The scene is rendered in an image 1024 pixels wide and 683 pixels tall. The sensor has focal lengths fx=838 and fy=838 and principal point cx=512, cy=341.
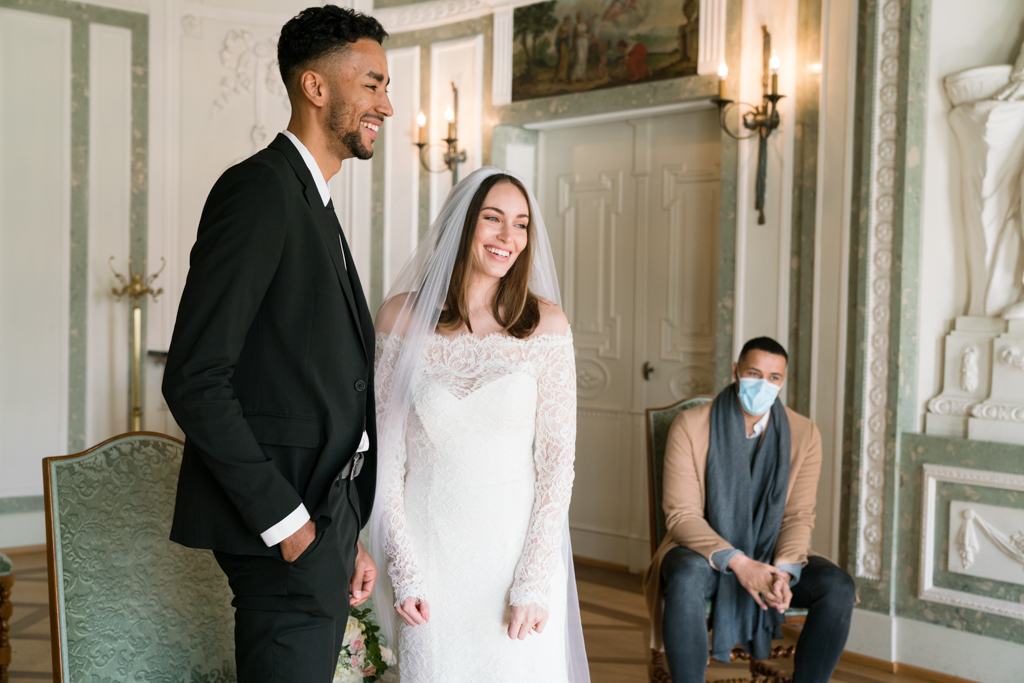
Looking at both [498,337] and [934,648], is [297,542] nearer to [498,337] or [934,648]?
[498,337]

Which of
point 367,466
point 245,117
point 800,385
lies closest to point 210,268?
point 367,466

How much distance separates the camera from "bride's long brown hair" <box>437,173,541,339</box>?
2.11 metres

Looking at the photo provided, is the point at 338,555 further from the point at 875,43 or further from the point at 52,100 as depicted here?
the point at 52,100

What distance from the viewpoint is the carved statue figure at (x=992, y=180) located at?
11.3 feet

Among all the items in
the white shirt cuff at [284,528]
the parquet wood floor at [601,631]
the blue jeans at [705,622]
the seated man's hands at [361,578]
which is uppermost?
the white shirt cuff at [284,528]

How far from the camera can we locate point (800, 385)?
3.94 metres

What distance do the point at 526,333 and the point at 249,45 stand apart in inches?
184

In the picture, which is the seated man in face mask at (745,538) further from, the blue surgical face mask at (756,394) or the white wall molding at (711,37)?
the white wall molding at (711,37)

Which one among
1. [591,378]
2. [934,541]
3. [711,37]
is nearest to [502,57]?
[711,37]

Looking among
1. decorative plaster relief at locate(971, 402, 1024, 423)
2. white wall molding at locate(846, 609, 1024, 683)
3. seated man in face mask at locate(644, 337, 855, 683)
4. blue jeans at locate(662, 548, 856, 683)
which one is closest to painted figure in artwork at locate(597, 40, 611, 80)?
seated man in face mask at locate(644, 337, 855, 683)

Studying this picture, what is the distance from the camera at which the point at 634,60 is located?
4.67 metres

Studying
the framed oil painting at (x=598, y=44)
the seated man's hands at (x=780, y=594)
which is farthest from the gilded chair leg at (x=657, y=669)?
the framed oil painting at (x=598, y=44)

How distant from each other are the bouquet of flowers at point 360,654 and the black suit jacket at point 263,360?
0.69m

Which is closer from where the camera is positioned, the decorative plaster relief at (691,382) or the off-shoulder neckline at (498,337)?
the off-shoulder neckline at (498,337)
